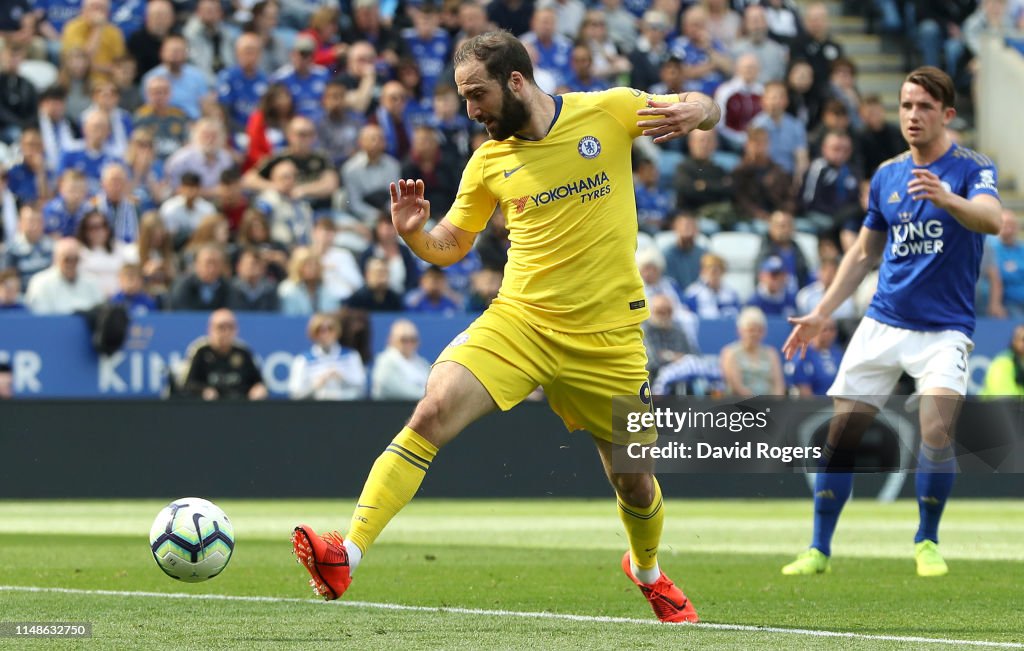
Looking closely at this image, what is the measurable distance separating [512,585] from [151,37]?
11542mm

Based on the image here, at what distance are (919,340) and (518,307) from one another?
9.03 feet

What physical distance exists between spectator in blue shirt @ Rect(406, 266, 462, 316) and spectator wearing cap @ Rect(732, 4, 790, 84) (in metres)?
6.44

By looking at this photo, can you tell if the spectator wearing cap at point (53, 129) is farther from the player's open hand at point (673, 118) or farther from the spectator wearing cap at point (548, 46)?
the player's open hand at point (673, 118)

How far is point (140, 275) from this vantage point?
51.8 feet

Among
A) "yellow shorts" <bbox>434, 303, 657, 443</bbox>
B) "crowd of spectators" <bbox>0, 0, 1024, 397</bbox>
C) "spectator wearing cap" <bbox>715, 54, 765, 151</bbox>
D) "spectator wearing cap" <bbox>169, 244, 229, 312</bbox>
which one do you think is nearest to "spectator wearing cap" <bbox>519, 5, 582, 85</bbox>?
"crowd of spectators" <bbox>0, 0, 1024, 397</bbox>

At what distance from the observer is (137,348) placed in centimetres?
1554

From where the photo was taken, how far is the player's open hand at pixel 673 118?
23.2ft

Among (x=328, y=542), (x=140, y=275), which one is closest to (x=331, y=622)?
(x=328, y=542)

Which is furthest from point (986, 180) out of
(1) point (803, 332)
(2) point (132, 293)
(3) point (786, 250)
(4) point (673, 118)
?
(3) point (786, 250)

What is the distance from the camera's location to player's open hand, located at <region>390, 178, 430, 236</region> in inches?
278

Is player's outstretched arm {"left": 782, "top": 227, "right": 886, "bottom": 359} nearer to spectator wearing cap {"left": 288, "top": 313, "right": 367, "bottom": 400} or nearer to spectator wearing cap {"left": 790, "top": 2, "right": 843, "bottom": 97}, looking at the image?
spectator wearing cap {"left": 288, "top": 313, "right": 367, "bottom": 400}

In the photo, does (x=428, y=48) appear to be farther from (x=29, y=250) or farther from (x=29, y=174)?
(x=29, y=250)

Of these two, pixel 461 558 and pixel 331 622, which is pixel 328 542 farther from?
pixel 461 558

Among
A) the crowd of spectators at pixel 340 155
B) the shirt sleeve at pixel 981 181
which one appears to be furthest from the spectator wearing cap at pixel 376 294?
the shirt sleeve at pixel 981 181
